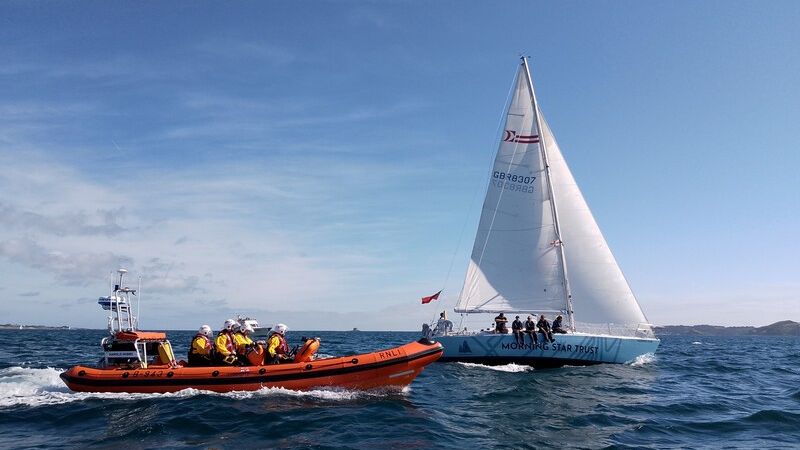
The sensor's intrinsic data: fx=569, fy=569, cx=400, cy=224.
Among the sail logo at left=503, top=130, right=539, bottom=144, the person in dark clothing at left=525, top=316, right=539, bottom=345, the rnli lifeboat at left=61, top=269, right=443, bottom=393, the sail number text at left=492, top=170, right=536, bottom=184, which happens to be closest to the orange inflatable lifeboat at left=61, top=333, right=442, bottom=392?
the rnli lifeboat at left=61, top=269, right=443, bottom=393

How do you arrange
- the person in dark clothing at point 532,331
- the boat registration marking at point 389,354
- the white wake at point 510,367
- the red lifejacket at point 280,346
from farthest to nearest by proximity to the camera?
the person in dark clothing at point 532,331, the white wake at point 510,367, the red lifejacket at point 280,346, the boat registration marking at point 389,354

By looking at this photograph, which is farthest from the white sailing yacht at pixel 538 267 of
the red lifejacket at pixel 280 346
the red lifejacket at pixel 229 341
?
the red lifejacket at pixel 229 341

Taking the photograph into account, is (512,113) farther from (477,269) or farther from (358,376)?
(358,376)

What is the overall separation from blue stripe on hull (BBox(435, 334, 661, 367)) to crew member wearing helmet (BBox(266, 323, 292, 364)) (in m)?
10.0

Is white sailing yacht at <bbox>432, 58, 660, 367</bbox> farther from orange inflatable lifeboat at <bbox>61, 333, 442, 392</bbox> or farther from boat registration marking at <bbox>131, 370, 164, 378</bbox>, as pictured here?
boat registration marking at <bbox>131, 370, 164, 378</bbox>

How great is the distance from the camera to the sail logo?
1030 inches

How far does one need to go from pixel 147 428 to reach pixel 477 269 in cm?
1689

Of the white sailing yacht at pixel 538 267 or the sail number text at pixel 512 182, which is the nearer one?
the white sailing yacht at pixel 538 267

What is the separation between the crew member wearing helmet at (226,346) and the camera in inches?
631

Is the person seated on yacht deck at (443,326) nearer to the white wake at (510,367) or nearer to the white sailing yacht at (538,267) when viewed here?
the white sailing yacht at (538,267)

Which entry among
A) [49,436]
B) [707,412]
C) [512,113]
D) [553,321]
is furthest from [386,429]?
[512,113]

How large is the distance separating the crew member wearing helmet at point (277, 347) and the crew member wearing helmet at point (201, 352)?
5.38ft

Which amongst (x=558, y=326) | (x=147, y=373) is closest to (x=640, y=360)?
(x=558, y=326)

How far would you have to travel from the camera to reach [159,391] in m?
15.4
